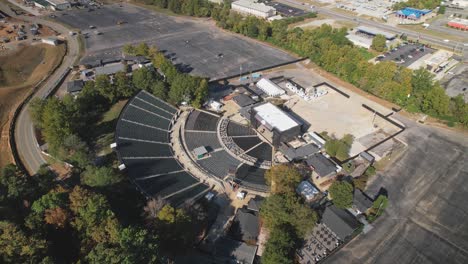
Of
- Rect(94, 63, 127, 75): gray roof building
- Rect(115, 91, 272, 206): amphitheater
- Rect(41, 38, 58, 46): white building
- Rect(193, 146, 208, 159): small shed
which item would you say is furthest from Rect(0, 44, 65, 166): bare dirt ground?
Rect(193, 146, 208, 159): small shed

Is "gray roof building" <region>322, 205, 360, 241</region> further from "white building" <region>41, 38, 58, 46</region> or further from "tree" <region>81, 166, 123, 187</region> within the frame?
"white building" <region>41, 38, 58, 46</region>

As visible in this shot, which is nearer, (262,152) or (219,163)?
(219,163)

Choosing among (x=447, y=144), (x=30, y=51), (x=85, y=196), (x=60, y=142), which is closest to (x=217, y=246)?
(x=85, y=196)

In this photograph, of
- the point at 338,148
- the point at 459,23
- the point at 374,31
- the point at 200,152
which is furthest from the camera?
the point at 459,23

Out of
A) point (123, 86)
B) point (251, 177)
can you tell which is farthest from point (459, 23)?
point (123, 86)

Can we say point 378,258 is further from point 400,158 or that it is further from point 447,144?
point 447,144

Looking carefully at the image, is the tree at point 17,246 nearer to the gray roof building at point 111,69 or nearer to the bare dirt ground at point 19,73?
the bare dirt ground at point 19,73

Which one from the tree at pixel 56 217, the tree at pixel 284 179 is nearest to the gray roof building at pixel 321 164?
the tree at pixel 284 179

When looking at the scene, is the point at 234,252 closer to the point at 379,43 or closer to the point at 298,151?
the point at 298,151
